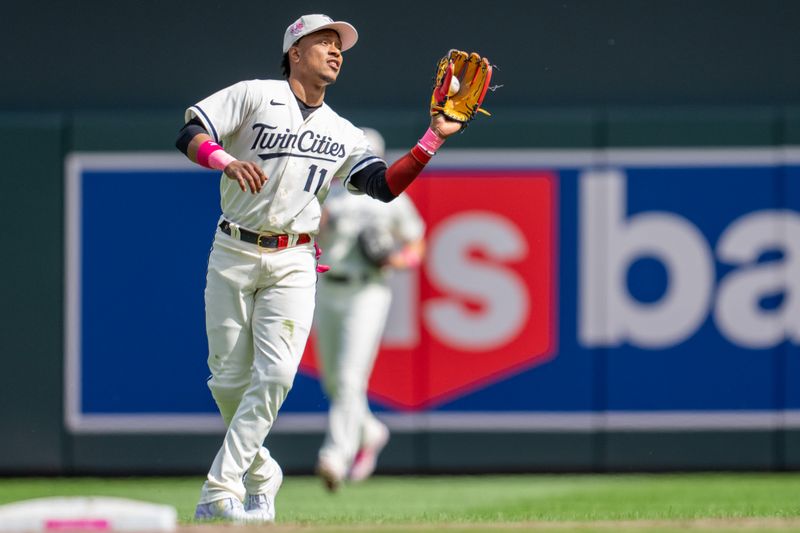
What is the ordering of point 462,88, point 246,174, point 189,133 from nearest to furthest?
1. point 246,174
2. point 189,133
3. point 462,88

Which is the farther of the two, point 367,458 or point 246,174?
point 367,458

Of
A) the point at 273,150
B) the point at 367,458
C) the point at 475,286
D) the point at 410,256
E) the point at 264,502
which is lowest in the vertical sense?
the point at 367,458

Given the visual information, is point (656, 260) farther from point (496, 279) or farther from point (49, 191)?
point (49, 191)

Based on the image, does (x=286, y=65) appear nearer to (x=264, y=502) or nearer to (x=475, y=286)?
(x=264, y=502)

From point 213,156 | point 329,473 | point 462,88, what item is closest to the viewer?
point 213,156

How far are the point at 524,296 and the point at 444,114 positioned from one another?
128 inches

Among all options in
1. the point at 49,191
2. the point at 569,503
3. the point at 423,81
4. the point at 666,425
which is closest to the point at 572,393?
the point at 666,425

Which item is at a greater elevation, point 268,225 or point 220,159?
point 220,159

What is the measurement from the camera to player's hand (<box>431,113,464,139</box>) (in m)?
4.96

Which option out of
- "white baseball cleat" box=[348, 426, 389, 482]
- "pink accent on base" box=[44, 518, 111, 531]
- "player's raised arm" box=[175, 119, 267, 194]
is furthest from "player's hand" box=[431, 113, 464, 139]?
"white baseball cleat" box=[348, 426, 389, 482]

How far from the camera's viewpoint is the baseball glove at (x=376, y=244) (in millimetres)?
7754

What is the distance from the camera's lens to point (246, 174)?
14.9 feet

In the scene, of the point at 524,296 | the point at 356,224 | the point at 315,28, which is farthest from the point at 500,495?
the point at 315,28

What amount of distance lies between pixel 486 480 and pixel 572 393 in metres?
0.68
